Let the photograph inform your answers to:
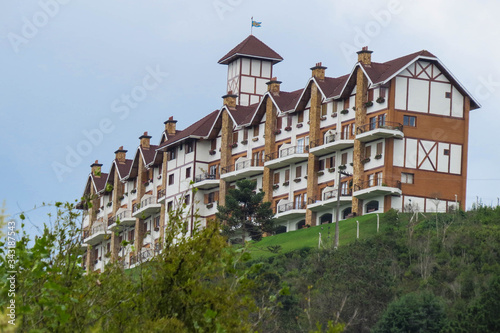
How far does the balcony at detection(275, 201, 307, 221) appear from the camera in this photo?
7489 centimetres

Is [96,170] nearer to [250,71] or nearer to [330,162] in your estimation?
[330,162]

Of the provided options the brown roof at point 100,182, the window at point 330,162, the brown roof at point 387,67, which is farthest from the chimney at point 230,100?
the brown roof at point 100,182

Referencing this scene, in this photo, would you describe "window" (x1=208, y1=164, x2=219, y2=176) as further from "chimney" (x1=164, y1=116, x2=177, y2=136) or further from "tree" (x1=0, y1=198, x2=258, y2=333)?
"tree" (x1=0, y1=198, x2=258, y2=333)

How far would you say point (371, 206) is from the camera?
234ft

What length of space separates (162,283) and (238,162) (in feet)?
208

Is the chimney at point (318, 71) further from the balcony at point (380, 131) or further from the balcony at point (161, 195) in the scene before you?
the balcony at point (161, 195)

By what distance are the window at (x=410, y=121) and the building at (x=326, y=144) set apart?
0.21 ft

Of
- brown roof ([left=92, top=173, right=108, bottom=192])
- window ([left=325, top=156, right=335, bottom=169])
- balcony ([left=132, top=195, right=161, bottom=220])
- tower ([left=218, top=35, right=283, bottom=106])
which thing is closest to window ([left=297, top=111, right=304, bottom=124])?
window ([left=325, top=156, right=335, bottom=169])

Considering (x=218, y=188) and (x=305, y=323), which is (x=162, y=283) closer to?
(x=305, y=323)

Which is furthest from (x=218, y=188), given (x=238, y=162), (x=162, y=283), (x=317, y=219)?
(x=162, y=283)

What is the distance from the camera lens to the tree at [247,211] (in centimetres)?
7150

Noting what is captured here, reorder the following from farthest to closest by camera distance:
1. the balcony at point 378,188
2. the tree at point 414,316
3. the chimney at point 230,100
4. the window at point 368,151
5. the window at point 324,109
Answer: the chimney at point 230,100, the window at point 324,109, the window at point 368,151, the balcony at point 378,188, the tree at point 414,316

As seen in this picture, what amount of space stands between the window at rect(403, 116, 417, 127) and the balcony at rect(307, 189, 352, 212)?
5.84 meters

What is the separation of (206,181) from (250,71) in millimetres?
11559
